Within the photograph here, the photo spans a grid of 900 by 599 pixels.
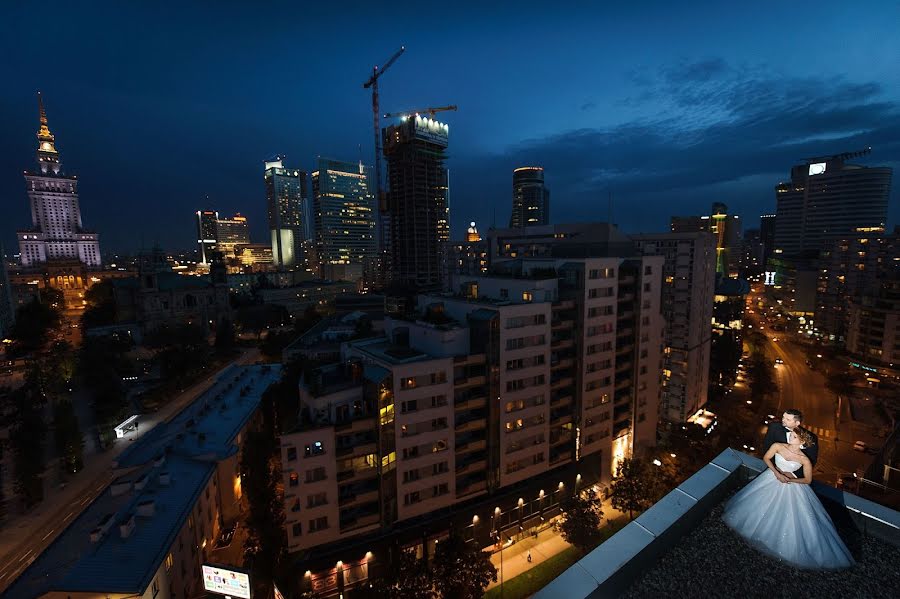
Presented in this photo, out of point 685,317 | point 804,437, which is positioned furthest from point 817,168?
point 804,437

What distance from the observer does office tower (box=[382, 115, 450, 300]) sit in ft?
495

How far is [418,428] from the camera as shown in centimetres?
3241

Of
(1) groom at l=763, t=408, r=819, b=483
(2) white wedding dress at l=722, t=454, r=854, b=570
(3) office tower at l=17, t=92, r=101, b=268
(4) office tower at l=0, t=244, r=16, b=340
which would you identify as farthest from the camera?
(3) office tower at l=17, t=92, r=101, b=268

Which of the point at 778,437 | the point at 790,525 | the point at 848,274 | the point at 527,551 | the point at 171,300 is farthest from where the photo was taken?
the point at 848,274

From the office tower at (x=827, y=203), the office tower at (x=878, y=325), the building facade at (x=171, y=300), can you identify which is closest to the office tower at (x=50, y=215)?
the building facade at (x=171, y=300)

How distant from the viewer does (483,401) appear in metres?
35.4

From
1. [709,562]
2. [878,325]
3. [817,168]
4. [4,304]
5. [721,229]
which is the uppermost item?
[817,168]

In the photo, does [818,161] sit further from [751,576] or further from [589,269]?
[751,576]

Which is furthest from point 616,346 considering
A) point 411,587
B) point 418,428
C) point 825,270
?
point 825,270

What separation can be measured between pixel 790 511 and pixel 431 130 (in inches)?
6359

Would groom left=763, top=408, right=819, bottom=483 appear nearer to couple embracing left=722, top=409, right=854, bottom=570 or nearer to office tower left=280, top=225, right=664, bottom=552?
couple embracing left=722, top=409, right=854, bottom=570

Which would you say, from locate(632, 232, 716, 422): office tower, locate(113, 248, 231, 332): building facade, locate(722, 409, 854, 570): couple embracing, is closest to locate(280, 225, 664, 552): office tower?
locate(632, 232, 716, 422): office tower

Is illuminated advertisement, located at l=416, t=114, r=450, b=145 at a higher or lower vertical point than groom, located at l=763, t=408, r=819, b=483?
higher

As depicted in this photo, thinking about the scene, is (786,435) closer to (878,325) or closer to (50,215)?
(878,325)
